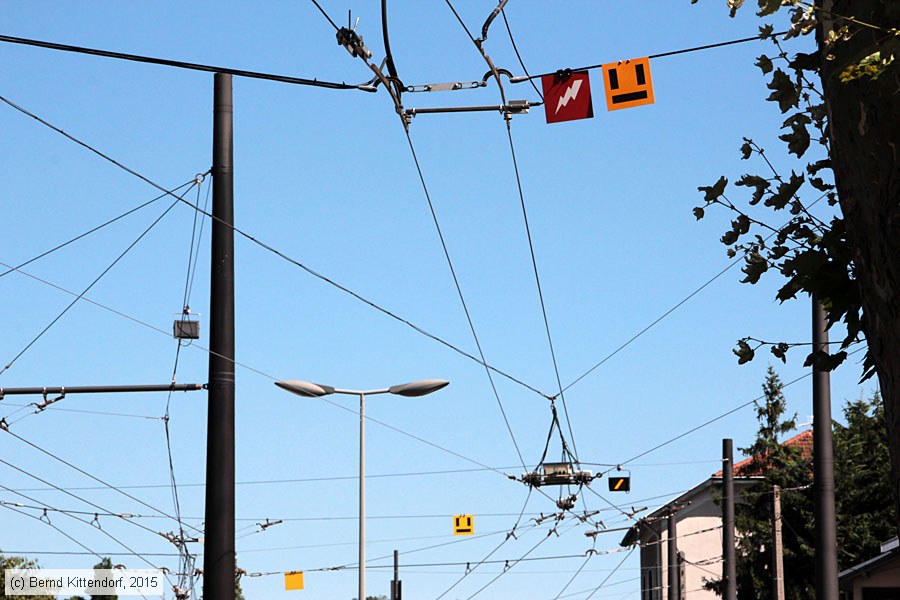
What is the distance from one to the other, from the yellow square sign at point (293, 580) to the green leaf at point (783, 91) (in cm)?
4527

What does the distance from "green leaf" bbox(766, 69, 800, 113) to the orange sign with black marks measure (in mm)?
7668

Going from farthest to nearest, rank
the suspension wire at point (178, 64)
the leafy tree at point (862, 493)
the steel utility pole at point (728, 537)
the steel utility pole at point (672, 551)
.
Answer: the leafy tree at point (862, 493) → the steel utility pole at point (672, 551) → the steel utility pole at point (728, 537) → the suspension wire at point (178, 64)

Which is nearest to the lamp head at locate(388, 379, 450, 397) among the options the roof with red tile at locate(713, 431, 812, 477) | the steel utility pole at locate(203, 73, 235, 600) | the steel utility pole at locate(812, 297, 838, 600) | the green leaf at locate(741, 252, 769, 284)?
the steel utility pole at locate(812, 297, 838, 600)

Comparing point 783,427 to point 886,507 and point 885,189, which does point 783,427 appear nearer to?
point 886,507

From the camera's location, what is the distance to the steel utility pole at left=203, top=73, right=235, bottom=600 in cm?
1151

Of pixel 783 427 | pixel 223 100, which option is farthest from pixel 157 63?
pixel 783 427

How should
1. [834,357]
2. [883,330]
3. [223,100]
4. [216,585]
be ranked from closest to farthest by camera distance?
1. [883,330]
2. [834,357]
3. [216,585]
4. [223,100]

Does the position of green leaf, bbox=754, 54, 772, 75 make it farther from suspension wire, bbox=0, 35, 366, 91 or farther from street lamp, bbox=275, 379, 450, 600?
street lamp, bbox=275, 379, 450, 600

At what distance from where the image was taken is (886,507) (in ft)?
166

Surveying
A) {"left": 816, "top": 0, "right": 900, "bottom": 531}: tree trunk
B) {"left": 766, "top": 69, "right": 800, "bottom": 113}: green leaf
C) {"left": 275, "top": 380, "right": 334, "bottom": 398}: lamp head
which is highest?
{"left": 275, "top": 380, "right": 334, "bottom": 398}: lamp head

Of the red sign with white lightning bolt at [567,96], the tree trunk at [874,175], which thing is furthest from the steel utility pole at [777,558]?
the tree trunk at [874,175]

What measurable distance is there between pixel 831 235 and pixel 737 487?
57.5 meters

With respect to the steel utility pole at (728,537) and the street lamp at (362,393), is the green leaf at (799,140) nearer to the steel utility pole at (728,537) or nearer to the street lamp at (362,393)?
the street lamp at (362,393)

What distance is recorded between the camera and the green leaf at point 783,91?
6254 millimetres
